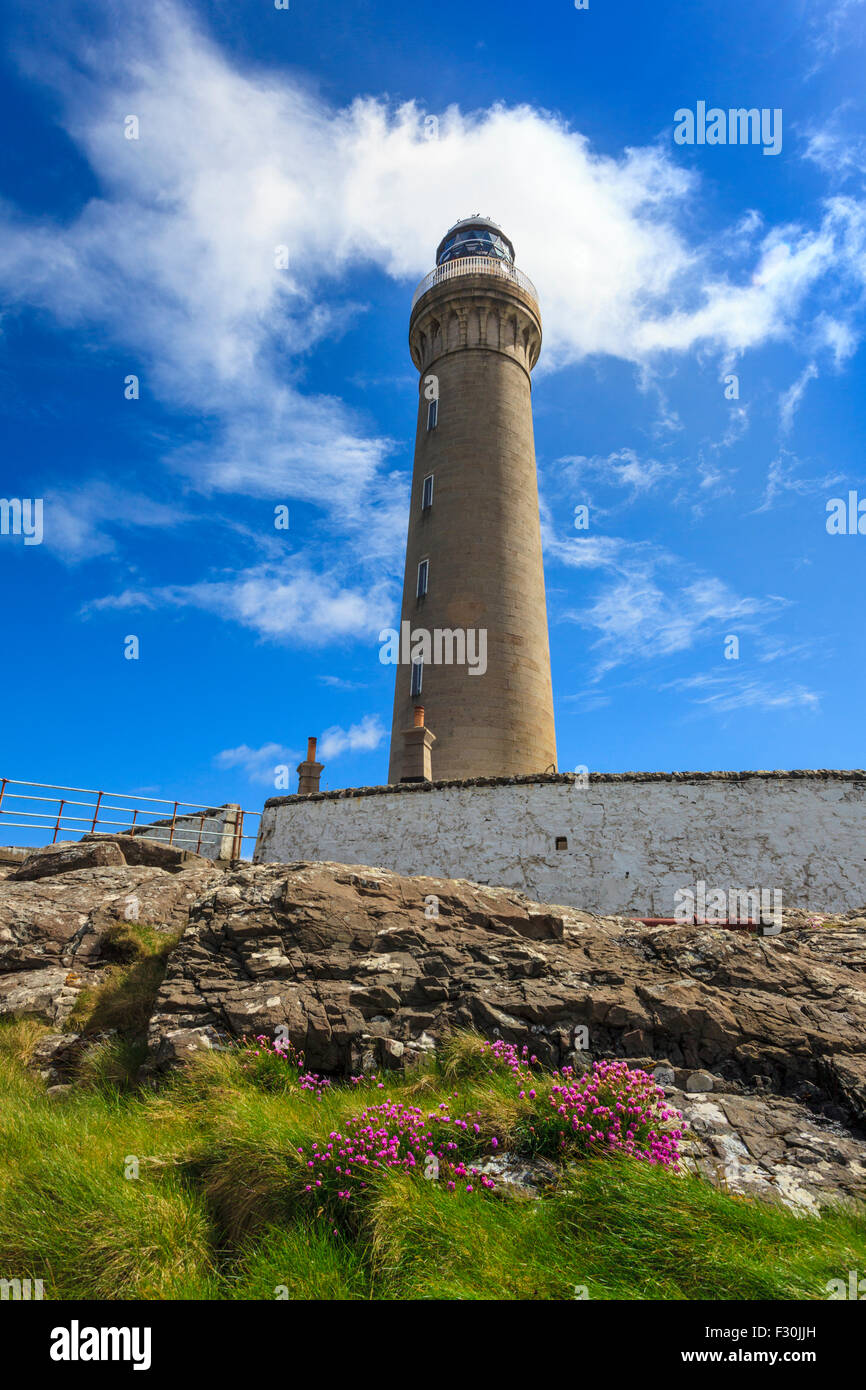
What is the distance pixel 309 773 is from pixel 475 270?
Answer: 16336 mm

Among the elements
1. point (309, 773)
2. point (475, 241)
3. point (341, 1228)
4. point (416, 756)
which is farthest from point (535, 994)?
point (475, 241)

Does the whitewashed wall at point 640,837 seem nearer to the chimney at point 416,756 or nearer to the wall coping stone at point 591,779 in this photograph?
the wall coping stone at point 591,779

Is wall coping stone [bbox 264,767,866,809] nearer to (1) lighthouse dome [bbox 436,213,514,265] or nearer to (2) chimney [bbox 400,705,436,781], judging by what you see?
(2) chimney [bbox 400,705,436,781]

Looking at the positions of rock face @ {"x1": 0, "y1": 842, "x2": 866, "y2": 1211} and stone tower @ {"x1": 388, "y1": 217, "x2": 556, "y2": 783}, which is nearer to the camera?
rock face @ {"x1": 0, "y1": 842, "x2": 866, "y2": 1211}

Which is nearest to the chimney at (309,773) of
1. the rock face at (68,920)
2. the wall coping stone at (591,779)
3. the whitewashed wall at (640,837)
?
the wall coping stone at (591,779)

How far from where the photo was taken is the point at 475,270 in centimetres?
2269

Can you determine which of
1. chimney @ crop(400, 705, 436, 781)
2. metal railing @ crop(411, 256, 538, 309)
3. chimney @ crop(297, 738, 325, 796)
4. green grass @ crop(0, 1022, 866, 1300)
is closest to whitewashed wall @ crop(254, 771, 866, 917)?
chimney @ crop(400, 705, 436, 781)

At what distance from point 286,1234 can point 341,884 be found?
13.2 ft

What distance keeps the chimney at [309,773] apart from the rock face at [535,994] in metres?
7.65

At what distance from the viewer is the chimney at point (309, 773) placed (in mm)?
16484

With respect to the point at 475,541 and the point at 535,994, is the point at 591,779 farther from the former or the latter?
the point at 475,541

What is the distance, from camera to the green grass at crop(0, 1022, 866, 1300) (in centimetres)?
368

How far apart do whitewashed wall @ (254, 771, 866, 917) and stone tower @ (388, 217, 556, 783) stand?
311 centimetres

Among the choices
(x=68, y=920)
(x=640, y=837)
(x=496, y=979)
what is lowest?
(x=496, y=979)
